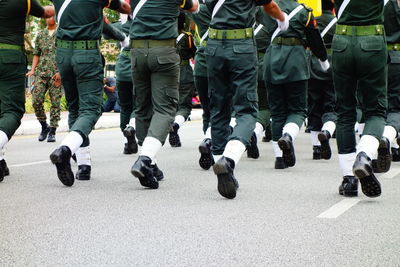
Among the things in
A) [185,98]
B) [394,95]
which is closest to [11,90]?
[394,95]

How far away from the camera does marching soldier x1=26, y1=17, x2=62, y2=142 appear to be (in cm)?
1346

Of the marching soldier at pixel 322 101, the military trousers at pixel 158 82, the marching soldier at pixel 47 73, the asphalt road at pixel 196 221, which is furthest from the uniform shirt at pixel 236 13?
the marching soldier at pixel 47 73

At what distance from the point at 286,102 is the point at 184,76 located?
9.56 feet

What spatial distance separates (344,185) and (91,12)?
2.85 metres

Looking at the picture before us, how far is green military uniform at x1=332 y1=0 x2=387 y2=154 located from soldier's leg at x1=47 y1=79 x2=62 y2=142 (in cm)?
759

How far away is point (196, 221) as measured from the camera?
5855mm

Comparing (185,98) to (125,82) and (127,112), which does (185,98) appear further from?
(125,82)

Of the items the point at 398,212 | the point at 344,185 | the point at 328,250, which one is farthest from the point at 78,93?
the point at 328,250

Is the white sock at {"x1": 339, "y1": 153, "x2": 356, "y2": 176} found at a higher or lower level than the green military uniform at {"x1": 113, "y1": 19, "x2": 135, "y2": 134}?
higher

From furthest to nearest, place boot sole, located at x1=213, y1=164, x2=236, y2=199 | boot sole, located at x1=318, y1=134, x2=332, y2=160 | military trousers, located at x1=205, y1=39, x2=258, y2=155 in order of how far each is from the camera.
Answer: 1. boot sole, located at x1=318, y1=134, x2=332, y2=160
2. military trousers, located at x1=205, y1=39, x2=258, y2=155
3. boot sole, located at x1=213, y1=164, x2=236, y2=199

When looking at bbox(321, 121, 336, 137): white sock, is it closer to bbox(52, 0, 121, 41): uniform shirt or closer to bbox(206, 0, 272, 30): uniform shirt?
bbox(206, 0, 272, 30): uniform shirt

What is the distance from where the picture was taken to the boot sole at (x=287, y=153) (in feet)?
29.0

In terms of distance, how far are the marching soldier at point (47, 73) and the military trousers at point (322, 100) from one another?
179 inches

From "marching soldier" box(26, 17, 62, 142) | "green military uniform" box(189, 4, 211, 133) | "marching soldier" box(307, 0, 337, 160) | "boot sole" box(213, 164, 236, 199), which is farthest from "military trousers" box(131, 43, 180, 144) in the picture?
"marching soldier" box(26, 17, 62, 142)
